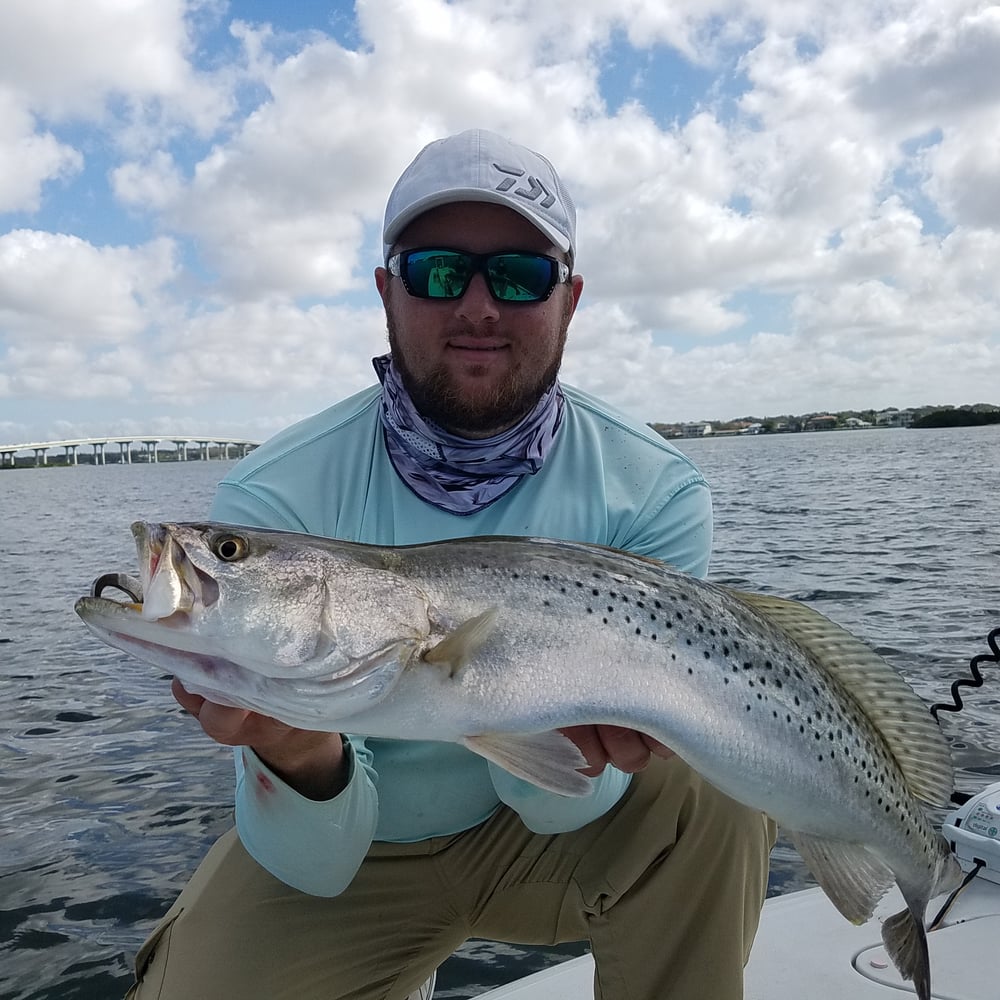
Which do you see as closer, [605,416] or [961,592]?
[605,416]

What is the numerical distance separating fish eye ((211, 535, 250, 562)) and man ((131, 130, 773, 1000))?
864mm

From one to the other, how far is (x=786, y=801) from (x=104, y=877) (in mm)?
5490

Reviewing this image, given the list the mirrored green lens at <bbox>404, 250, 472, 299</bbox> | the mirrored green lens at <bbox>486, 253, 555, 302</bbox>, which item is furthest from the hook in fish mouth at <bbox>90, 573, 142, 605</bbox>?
the mirrored green lens at <bbox>486, 253, 555, 302</bbox>

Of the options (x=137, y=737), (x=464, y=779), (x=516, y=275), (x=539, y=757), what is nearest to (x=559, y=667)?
(x=539, y=757)

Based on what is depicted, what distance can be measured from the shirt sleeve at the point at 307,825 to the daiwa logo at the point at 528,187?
2294mm

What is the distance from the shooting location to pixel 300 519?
3.53 metres

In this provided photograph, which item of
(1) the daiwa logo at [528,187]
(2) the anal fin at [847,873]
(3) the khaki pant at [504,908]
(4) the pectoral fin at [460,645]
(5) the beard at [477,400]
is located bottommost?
(3) the khaki pant at [504,908]

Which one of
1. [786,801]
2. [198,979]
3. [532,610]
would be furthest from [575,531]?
[198,979]

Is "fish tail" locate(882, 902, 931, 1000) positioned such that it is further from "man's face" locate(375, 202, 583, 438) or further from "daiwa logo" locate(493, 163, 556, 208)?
"daiwa logo" locate(493, 163, 556, 208)

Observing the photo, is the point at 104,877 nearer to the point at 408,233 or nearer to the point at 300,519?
the point at 300,519

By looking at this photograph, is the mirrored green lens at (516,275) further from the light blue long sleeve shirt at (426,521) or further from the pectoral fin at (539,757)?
the pectoral fin at (539,757)

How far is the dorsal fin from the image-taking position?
308 cm

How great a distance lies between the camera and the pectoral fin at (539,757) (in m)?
2.41

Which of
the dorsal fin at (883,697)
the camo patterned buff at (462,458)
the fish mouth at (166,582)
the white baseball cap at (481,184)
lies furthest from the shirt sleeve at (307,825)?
the white baseball cap at (481,184)
